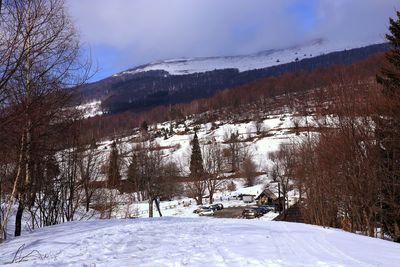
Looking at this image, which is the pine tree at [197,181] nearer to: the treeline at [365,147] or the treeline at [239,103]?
the treeline at [365,147]

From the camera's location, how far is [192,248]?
9.58 metres

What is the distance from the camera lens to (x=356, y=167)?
18781mm

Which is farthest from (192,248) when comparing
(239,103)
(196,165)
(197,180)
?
(239,103)

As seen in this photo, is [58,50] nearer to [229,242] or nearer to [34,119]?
[34,119]

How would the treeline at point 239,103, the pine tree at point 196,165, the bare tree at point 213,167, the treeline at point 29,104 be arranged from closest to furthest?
the treeline at point 29,104 < the pine tree at point 196,165 < the bare tree at point 213,167 < the treeline at point 239,103

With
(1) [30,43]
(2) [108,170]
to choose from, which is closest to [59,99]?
(1) [30,43]

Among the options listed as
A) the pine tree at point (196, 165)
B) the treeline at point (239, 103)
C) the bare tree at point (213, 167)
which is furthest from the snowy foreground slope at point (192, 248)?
the treeline at point (239, 103)

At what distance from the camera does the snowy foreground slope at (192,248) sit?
7996 millimetres

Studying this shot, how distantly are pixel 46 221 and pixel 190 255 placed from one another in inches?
453

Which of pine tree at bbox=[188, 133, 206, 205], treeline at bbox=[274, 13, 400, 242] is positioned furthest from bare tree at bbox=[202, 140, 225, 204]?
treeline at bbox=[274, 13, 400, 242]

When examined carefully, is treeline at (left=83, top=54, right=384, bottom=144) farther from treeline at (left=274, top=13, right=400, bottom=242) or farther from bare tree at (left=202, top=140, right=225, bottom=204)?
treeline at (left=274, top=13, right=400, bottom=242)

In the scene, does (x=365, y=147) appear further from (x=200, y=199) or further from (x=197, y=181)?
(x=197, y=181)

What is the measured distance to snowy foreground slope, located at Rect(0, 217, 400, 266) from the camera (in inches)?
315

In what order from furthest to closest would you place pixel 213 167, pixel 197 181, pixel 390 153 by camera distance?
1. pixel 213 167
2. pixel 197 181
3. pixel 390 153
